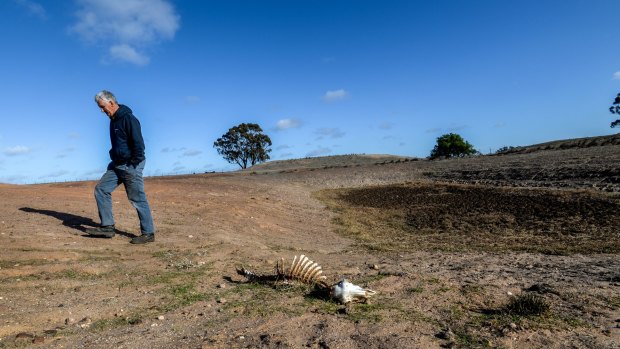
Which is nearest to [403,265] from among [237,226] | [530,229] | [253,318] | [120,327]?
[253,318]

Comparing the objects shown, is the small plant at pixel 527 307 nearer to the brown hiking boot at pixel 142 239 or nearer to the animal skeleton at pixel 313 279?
the animal skeleton at pixel 313 279

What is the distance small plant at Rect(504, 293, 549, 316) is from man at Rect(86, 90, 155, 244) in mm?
5005

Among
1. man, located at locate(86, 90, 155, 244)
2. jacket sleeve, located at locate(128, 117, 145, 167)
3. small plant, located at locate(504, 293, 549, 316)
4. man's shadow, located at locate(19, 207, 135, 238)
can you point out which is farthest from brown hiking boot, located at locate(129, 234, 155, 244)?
small plant, located at locate(504, 293, 549, 316)

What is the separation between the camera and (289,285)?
4.91 metres

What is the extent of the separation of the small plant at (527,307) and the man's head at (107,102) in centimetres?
561

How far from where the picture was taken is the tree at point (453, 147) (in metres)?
61.5

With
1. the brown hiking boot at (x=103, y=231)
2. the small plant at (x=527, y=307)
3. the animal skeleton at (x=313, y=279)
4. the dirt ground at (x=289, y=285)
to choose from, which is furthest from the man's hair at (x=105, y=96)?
the small plant at (x=527, y=307)

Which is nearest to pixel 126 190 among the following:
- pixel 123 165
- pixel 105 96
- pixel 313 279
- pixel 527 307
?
pixel 123 165

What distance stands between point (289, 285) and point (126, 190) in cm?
317

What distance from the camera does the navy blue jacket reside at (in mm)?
6320

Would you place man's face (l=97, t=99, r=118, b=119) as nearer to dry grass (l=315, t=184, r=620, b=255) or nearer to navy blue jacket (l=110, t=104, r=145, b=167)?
navy blue jacket (l=110, t=104, r=145, b=167)

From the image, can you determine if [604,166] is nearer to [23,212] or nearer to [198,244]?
[198,244]

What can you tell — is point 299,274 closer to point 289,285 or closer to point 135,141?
point 289,285

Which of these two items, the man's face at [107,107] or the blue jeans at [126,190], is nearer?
the man's face at [107,107]
